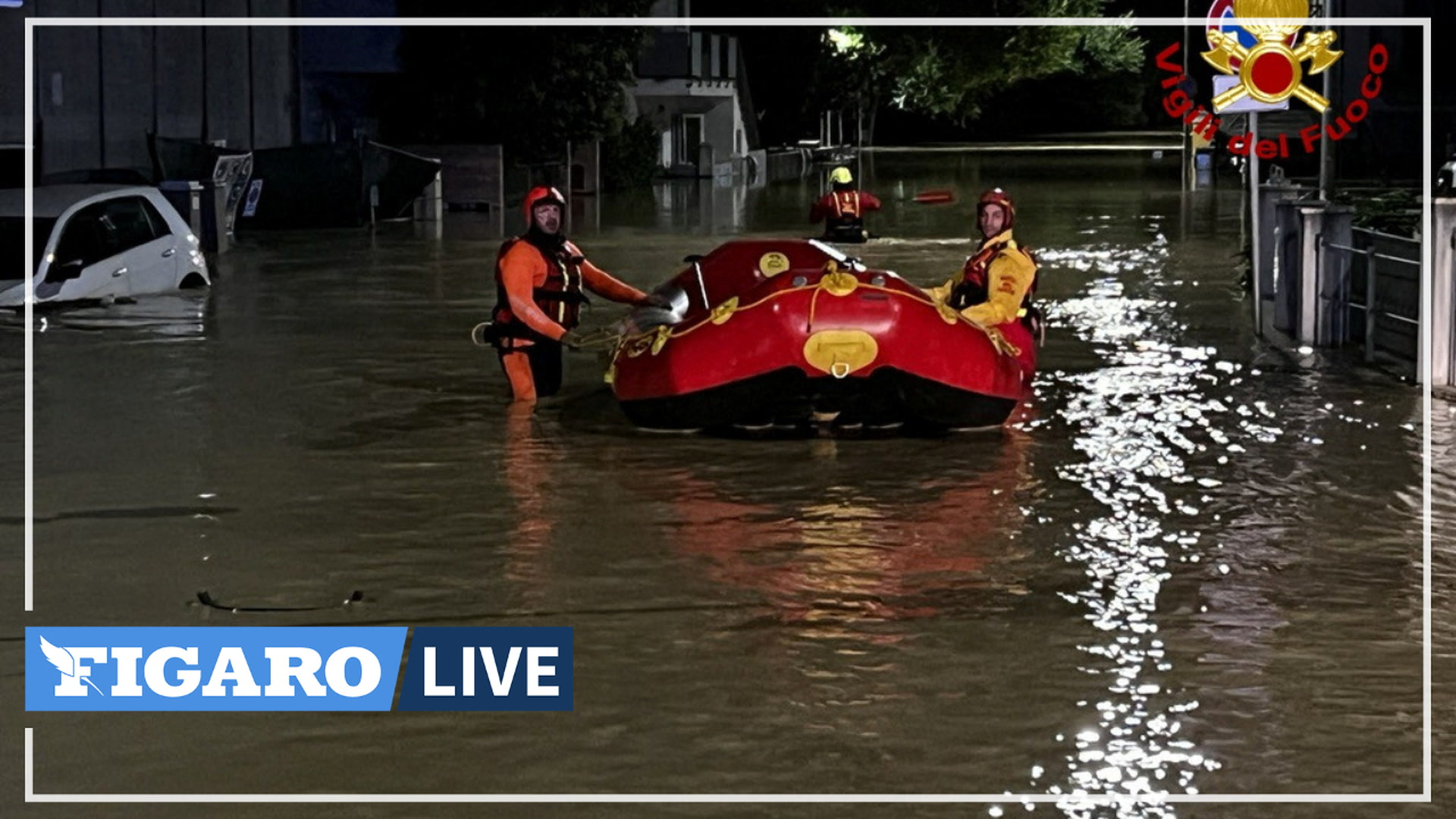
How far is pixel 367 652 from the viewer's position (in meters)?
9.37

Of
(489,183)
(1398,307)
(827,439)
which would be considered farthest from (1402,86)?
(827,439)

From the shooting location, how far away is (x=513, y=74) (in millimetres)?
47812

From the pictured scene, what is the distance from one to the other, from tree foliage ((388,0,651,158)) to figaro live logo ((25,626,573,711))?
125 feet

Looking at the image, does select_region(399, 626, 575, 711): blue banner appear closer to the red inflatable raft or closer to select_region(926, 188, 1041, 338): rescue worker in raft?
the red inflatable raft

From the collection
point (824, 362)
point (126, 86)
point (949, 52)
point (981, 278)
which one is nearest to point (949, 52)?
point (949, 52)

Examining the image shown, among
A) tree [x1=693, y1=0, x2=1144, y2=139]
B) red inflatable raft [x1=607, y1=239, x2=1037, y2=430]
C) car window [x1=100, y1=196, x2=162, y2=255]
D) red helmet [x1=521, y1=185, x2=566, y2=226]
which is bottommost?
red inflatable raft [x1=607, y1=239, x2=1037, y2=430]

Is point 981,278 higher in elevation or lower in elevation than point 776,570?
higher

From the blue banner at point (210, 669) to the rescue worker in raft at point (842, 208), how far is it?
21484 millimetres

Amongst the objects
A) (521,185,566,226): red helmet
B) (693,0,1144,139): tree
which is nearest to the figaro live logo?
(521,185,566,226): red helmet

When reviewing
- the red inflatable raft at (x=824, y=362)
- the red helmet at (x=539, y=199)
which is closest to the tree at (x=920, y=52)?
the red helmet at (x=539, y=199)

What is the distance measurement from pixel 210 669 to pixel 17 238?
16229mm

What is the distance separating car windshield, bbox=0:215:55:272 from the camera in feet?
78.0

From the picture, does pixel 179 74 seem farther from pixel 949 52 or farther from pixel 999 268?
pixel 949 52

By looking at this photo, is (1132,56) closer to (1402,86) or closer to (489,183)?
(1402,86)
